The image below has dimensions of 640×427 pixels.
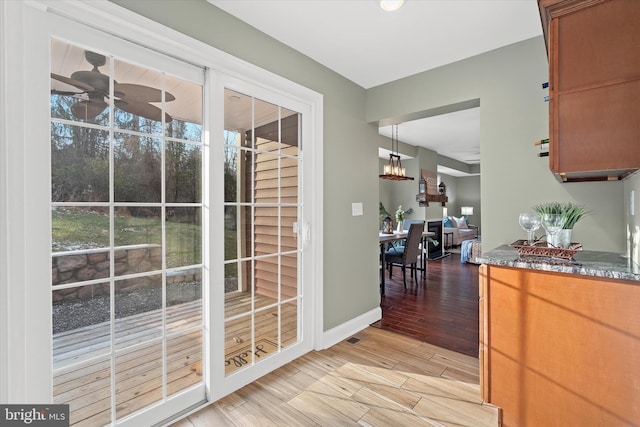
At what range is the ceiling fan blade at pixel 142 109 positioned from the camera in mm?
1579

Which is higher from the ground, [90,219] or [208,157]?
[208,157]

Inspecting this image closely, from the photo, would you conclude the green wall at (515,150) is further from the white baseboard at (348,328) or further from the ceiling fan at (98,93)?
the ceiling fan at (98,93)

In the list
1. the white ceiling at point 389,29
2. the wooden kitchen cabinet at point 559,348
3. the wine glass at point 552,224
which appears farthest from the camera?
the white ceiling at point 389,29

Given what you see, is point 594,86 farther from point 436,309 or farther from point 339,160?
point 436,309

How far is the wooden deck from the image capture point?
1437 millimetres

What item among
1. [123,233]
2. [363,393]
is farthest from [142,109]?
[363,393]

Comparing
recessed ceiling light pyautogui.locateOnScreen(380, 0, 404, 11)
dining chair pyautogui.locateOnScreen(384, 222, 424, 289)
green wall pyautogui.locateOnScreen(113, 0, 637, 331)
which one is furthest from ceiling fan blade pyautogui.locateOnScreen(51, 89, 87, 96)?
dining chair pyautogui.locateOnScreen(384, 222, 424, 289)

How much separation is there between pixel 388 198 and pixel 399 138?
2.09 metres

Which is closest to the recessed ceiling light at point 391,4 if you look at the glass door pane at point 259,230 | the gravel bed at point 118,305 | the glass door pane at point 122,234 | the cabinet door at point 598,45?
the cabinet door at point 598,45

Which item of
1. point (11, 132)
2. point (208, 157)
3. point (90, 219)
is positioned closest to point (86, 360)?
point (90, 219)

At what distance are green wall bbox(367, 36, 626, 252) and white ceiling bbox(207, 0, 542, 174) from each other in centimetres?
15

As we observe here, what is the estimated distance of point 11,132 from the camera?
123 centimetres

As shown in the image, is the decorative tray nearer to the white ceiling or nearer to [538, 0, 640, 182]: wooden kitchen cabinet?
[538, 0, 640, 182]: wooden kitchen cabinet

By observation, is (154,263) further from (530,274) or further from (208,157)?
(530,274)
